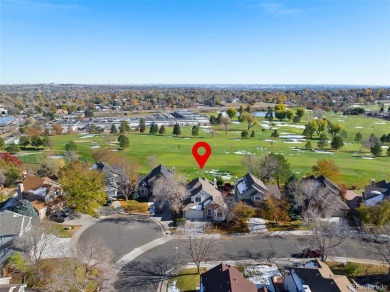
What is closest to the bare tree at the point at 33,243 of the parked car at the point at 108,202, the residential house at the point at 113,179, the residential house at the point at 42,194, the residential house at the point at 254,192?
the residential house at the point at 42,194

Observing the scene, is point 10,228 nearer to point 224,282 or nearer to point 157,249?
point 157,249

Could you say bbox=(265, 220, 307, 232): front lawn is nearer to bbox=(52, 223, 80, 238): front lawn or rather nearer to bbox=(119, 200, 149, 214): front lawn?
bbox=(119, 200, 149, 214): front lawn

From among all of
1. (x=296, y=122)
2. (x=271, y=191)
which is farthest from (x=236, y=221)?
(x=296, y=122)

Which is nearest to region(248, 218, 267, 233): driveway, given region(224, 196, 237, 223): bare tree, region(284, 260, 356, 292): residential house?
region(224, 196, 237, 223): bare tree

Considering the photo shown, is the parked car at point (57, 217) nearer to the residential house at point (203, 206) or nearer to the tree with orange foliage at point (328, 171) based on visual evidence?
the residential house at point (203, 206)

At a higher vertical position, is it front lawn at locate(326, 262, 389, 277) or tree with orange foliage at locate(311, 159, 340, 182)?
tree with orange foliage at locate(311, 159, 340, 182)

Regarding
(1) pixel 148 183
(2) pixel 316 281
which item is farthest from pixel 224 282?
(1) pixel 148 183

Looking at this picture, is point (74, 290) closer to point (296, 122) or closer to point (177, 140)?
point (177, 140)
